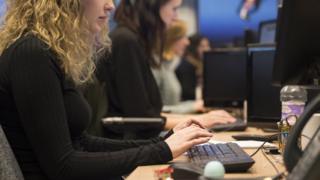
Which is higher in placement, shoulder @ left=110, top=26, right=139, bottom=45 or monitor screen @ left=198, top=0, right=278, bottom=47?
shoulder @ left=110, top=26, right=139, bottom=45

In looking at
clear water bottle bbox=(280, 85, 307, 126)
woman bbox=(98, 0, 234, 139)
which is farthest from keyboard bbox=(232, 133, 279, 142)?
woman bbox=(98, 0, 234, 139)

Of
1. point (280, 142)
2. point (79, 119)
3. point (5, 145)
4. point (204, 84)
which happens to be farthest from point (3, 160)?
point (204, 84)

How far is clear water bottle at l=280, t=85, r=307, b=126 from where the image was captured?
1.48m

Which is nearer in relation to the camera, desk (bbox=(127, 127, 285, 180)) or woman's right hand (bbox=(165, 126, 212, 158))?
desk (bbox=(127, 127, 285, 180))

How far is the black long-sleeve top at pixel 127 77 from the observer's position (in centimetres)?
237

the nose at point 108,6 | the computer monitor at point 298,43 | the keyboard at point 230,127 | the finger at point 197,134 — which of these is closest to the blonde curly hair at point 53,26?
the nose at point 108,6

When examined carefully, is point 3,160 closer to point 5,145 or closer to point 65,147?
point 5,145

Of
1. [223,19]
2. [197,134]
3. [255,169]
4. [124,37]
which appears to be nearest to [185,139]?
[197,134]

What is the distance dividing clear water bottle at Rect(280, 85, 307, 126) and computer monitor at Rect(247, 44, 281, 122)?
589mm

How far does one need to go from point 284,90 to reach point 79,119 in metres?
0.68

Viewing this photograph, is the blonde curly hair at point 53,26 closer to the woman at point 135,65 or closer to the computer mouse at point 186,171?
the computer mouse at point 186,171

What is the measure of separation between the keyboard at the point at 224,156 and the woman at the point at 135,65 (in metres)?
0.73

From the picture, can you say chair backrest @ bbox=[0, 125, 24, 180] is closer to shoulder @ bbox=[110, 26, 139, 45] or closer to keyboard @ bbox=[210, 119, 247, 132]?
keyboard @ bbox=[210, 119, 247, 132]

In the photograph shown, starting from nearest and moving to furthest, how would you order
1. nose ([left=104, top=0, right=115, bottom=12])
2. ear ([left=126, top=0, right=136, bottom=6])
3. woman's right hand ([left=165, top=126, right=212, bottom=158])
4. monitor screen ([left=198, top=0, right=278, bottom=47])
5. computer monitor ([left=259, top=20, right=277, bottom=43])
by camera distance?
woman's right hand ([left=165, top=126, right=212, bottom=158]) → nose ([left=104, top=0, right=115, bottom=12]) → ear ([left=126, top=0, right=136, bottom=6]) → computer monitor ([left=259, top=20, right=277, bottom=43]) → monitor screen ([left=198, top=0, right=278, bottom=47])
